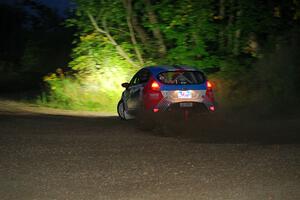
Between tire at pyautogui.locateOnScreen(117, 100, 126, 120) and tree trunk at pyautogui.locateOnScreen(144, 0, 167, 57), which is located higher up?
tree trunk at pyautogui.locateOnScreen(144, 0, 167, 57)

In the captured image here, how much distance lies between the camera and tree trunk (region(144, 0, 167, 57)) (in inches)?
891

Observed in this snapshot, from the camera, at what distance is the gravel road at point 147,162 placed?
26.3 feet

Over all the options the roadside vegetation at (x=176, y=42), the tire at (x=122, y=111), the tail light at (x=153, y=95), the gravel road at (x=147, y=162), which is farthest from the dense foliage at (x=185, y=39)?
the gravel road at (x=147, y=162)

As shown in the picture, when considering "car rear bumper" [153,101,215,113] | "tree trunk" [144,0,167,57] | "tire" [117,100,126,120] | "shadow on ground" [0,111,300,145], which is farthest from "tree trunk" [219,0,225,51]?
"car rear bumper" [153,101,215,113]

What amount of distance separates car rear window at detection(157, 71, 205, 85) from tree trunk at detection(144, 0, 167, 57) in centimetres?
677

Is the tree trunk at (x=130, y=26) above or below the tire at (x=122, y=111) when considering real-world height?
above

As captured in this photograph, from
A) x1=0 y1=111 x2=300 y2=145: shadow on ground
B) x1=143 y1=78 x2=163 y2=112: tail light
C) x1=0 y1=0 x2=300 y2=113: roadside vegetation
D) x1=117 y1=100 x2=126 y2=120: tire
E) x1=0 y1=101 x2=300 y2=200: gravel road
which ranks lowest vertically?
x1=0 y1=101 x2=300 y2=200: gravel road

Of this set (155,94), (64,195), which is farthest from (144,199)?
(155,94)

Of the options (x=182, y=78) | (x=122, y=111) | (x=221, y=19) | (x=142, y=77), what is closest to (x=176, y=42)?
(x=221, y=19)

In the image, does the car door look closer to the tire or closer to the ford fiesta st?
the ford fiesta st

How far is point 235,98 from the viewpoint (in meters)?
20.7

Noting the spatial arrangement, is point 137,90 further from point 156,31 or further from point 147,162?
point 156,31

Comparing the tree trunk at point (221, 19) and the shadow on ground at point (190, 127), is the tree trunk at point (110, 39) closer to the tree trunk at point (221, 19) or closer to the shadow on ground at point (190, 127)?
A: the tree trunk at point (221, 19)

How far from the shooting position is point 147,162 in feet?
32.9
